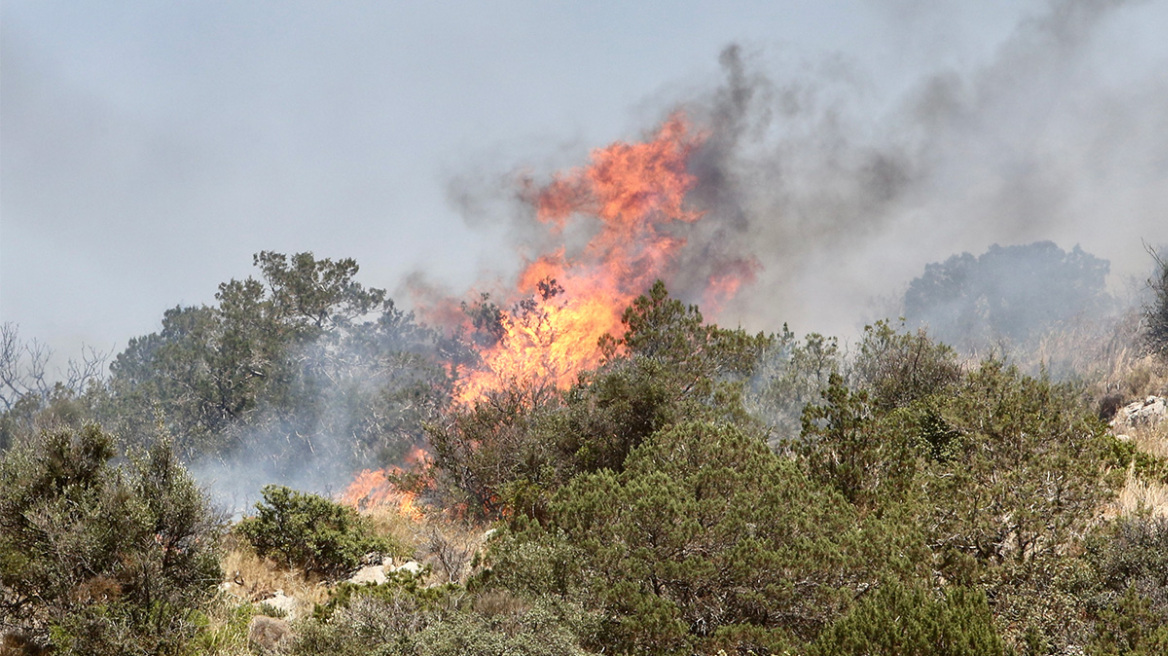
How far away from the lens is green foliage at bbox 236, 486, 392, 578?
14359mm

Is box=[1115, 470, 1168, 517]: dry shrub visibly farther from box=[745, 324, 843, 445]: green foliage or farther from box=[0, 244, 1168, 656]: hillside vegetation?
box=[745, 324, 843, 445]: green foliage

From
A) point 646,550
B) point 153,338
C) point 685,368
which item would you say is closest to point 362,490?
point 685,368

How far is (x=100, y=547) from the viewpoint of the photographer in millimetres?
9820

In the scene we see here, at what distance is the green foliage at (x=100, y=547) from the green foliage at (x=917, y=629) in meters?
7.32

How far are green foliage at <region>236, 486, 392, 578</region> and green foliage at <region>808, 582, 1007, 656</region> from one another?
907cm

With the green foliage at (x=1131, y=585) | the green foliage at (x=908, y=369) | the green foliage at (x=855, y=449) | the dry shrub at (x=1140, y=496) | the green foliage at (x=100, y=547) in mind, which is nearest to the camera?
the green foliage at (x=1131, y=585)

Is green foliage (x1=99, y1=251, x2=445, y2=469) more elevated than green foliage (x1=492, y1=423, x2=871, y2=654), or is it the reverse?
green foliage (x1=99, y1=251, x2=445, y2=469)

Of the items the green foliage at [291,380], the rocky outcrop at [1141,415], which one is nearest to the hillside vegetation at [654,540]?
the rocky outcrop at [1141,415]

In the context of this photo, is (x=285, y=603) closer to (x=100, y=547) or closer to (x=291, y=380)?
(x=100, y=547)

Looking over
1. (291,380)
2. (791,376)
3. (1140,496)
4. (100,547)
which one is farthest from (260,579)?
(291,380)

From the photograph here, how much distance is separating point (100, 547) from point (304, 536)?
468 centimetres

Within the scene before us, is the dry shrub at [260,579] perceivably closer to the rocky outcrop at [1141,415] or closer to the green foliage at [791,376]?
the green foliage at [791,376]

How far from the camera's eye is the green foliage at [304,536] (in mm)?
14359

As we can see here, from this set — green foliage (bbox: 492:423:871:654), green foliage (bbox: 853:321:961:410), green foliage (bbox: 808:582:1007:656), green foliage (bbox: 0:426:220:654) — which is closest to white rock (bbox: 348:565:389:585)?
green foliage (bbox: 0:426:220:654)
